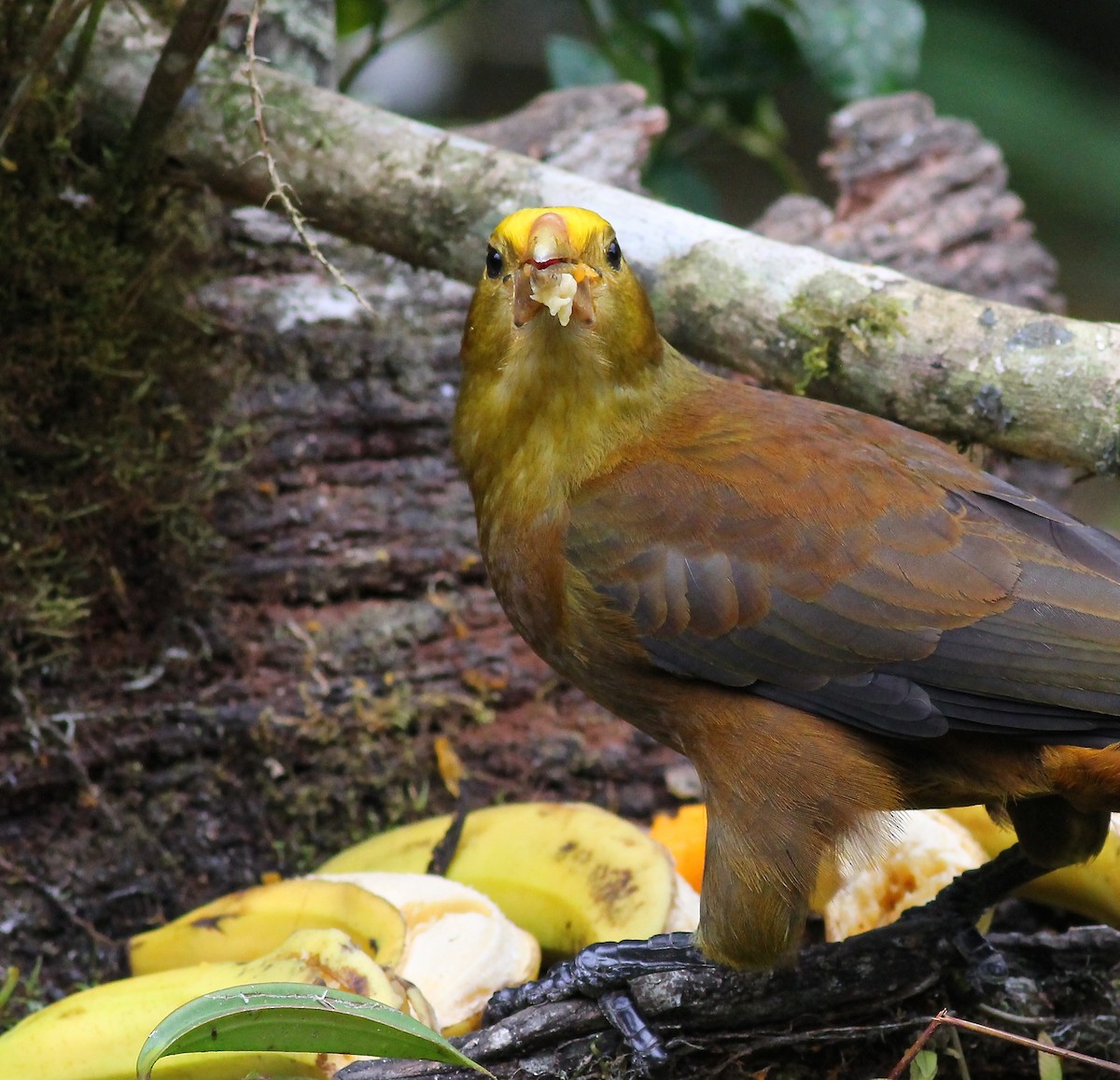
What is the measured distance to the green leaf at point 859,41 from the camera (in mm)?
4941

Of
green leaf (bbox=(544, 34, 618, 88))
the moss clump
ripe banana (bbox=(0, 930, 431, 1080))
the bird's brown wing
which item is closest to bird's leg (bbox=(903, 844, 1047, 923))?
the bird's brown wing

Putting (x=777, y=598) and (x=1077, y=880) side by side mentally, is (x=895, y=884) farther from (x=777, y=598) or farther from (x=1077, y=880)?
(x=777, y=598)

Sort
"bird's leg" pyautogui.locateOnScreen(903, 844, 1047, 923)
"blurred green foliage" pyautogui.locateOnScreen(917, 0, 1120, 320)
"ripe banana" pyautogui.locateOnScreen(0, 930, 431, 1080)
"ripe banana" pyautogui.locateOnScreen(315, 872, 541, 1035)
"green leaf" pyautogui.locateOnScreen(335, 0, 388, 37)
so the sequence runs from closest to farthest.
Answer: "ripe banana" pyautogui.locateOnScreen(0, 930, 431, 1080)
"ripe banana" pyautogui.locateOnScreen(315, 872, 541, 1035)
"bird's leg" pyautogui.locateOnScreen(903, 844, 1047, 923)
"green leaf" pyautogui.locateOnScreen(335, 0, 388, 37)
"blurred green foliage" pyautogui.locateOnScreen(917, 0, 1120, 320)

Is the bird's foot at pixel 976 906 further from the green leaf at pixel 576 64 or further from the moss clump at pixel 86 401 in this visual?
the green leaf at pixel 576 64

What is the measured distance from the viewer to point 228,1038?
208 cm

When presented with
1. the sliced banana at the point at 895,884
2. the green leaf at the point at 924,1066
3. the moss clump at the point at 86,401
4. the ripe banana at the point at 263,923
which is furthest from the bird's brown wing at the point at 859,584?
the moss clump at the point at 86,401

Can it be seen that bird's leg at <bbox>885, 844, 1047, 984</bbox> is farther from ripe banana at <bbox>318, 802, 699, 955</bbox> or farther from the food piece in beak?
the food piece in beak

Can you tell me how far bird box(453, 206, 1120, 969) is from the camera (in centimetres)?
253

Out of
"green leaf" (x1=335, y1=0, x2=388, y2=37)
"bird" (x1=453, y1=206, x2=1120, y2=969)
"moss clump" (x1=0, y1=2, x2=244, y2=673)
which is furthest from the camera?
"green leaf" (x1=335, y1=0, x2=388, y2=37)

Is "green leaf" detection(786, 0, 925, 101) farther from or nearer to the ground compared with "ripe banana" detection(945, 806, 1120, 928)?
farther from the ground

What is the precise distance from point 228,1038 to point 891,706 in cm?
129

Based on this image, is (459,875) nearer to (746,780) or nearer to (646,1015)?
(646,1015)

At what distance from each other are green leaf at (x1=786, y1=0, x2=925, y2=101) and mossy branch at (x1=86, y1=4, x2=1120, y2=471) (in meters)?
1.99

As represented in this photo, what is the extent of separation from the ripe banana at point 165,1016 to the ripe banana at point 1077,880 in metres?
1.35
